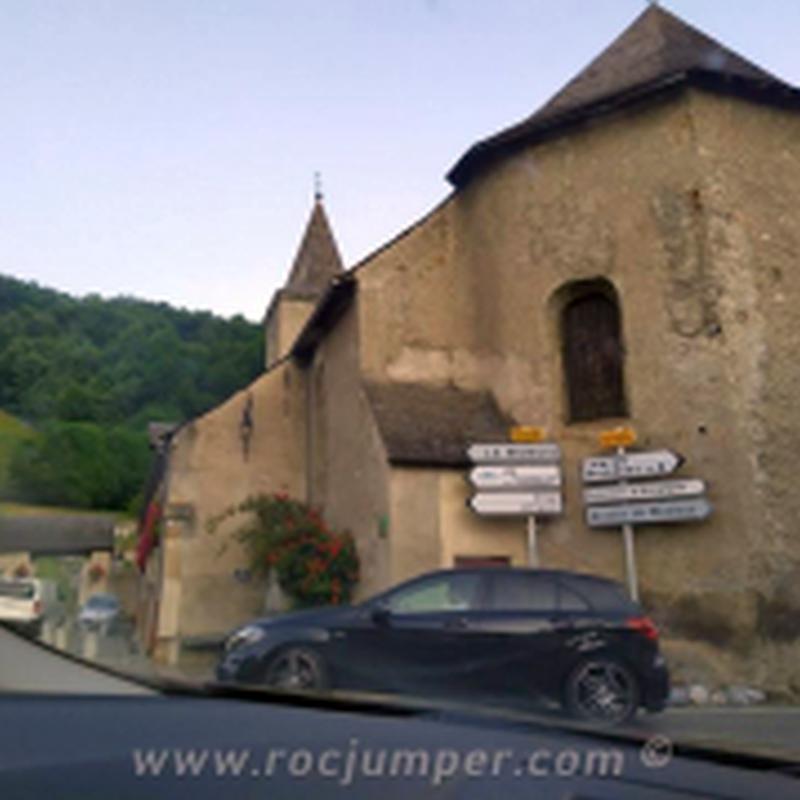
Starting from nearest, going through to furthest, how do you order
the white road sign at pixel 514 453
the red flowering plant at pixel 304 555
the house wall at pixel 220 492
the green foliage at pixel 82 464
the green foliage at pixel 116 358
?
the white road sign at pixel 514 453 < the red flowering plant at pixel 304 555 < the house wall at pixel 220 492 < the green foliage at pixel 82 464 < the green foliage at pixel 116 358

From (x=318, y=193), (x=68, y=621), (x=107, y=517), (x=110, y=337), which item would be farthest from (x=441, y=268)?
(x=107, y=517)

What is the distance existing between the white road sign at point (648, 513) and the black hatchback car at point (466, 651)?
12.0 feet

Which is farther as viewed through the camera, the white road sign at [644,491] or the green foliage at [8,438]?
the green foliage at [8,438]

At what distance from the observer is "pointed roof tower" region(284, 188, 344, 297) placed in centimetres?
2922

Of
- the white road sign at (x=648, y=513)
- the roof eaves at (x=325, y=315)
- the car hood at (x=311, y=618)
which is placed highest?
the roof eaves at (x=325, y=315)

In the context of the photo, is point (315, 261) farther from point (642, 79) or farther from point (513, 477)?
point (513, 477)

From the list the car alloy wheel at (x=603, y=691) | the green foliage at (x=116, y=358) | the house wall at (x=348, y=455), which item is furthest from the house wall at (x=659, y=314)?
the green foliage at (x=116, y=358)

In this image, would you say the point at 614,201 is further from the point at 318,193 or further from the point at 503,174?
the point at 318,193

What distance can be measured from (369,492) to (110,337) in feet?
98.2

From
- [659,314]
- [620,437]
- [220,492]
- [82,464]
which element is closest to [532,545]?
[620,437]

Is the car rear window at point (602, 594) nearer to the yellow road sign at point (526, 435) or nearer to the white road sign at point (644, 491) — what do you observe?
the white road sign at point (644, 491)

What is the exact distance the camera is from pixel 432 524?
12508mm

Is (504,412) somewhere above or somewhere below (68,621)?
above

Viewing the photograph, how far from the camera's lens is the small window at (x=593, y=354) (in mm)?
13242
